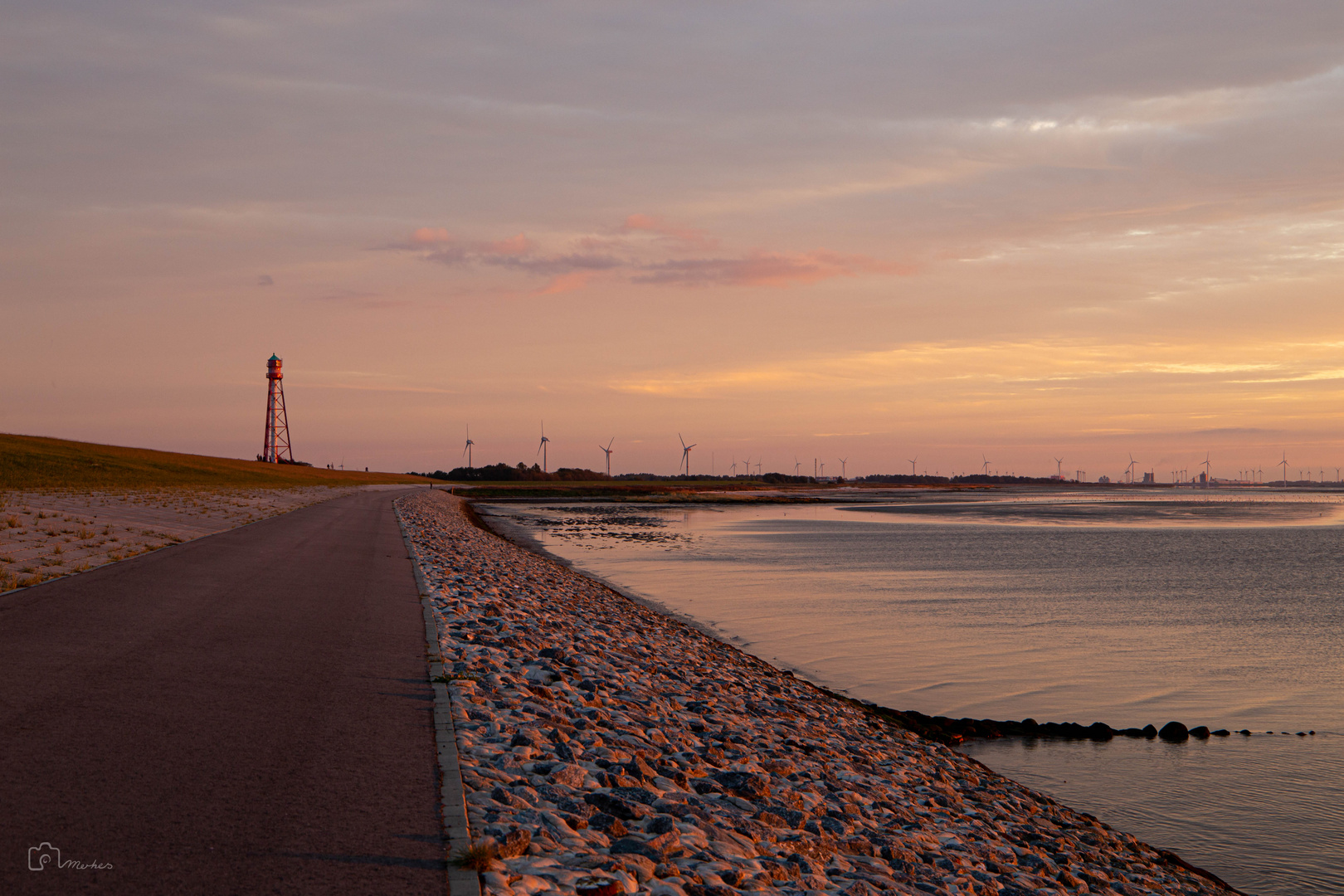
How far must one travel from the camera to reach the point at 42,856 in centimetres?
584

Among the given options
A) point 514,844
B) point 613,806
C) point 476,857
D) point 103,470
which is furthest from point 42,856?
point 103,470

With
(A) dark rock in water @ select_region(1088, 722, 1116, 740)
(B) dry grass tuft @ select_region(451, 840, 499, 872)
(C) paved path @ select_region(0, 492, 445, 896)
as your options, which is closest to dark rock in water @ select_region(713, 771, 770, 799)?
(C) paved path @ select_region(0, 492, 445, 896)

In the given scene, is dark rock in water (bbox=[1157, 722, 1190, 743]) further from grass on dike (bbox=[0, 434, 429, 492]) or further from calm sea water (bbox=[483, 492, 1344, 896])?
grass on dike (bbox=[0, 434, 429, 492])

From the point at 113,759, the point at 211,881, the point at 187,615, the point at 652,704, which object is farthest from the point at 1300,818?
the point at 187,615

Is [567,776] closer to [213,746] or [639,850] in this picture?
[639,850]

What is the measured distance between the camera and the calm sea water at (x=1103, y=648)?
39.5ft

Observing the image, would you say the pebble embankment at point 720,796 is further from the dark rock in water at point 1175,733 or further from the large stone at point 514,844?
the dark rock in water at point 1175,733

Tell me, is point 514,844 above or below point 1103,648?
above

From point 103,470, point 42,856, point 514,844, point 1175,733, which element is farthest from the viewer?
point 103,470

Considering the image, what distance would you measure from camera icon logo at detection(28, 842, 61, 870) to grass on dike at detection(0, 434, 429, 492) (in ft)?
197

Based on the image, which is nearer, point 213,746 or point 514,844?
point 514,844

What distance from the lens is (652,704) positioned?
495 inches

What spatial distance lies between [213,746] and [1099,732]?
1389 cm

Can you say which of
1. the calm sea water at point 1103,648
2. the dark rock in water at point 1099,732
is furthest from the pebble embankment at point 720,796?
the dark rock in water at point 1099,732
